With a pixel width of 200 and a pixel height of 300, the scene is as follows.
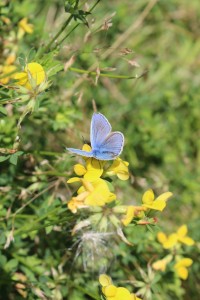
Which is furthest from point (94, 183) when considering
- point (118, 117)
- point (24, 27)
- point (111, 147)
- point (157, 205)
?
point (118, 117)

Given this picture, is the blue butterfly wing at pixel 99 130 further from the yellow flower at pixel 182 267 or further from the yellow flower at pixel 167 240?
the yellow flower at pixel 182 267

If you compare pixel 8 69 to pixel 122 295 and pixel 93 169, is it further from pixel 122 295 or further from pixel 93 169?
pixel 122 295

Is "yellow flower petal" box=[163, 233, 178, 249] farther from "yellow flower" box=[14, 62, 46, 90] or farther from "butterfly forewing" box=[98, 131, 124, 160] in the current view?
"yellow flower" box=[14, 62, 46, 90]

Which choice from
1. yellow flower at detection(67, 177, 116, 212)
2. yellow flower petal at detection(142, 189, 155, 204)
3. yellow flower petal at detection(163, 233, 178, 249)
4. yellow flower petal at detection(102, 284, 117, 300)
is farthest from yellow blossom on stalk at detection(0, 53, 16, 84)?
yellow flower petal at detection(163, 233, 178, 249)

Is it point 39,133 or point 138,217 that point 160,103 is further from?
point 138,217

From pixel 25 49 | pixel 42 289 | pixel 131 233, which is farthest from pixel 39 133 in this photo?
pixel 42 289

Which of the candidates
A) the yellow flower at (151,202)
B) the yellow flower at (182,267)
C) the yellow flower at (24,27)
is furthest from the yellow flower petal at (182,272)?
the yellow flower at (24,27)

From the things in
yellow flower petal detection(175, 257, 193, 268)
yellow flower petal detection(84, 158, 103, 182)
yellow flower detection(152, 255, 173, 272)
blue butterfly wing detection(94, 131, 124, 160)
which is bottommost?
yellow flower petal detection(175, 257, 193, 268)
